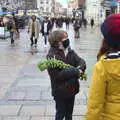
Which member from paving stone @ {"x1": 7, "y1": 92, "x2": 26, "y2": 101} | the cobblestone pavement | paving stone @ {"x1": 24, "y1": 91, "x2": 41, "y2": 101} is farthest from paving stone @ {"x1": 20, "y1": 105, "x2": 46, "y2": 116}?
paving stone @ {"x1": 7, "y1": 92, "x2": 26, "y2": 101}

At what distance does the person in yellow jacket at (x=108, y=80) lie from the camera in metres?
3.78

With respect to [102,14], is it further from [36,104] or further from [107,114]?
[107,114]

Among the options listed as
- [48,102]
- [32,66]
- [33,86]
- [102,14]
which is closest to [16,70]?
[32,66]

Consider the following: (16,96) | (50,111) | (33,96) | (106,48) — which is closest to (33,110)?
(50,111)

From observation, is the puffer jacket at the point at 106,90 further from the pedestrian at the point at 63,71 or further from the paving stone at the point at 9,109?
the paving stone at the point at 9,109

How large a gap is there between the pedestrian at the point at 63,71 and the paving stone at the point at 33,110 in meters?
2.36

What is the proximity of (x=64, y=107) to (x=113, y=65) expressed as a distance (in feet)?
8.60

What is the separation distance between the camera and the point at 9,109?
29.4ft

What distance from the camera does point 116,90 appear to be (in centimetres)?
385

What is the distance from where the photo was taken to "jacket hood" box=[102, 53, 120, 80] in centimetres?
378

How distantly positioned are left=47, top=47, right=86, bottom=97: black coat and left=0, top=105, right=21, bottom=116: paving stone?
2.63 m

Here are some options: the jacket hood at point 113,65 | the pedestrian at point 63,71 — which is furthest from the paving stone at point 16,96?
the jacket hood at point 113,65

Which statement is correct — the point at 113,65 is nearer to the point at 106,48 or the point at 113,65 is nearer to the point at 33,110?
the point at 106,48

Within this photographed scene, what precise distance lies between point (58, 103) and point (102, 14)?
72.2m
